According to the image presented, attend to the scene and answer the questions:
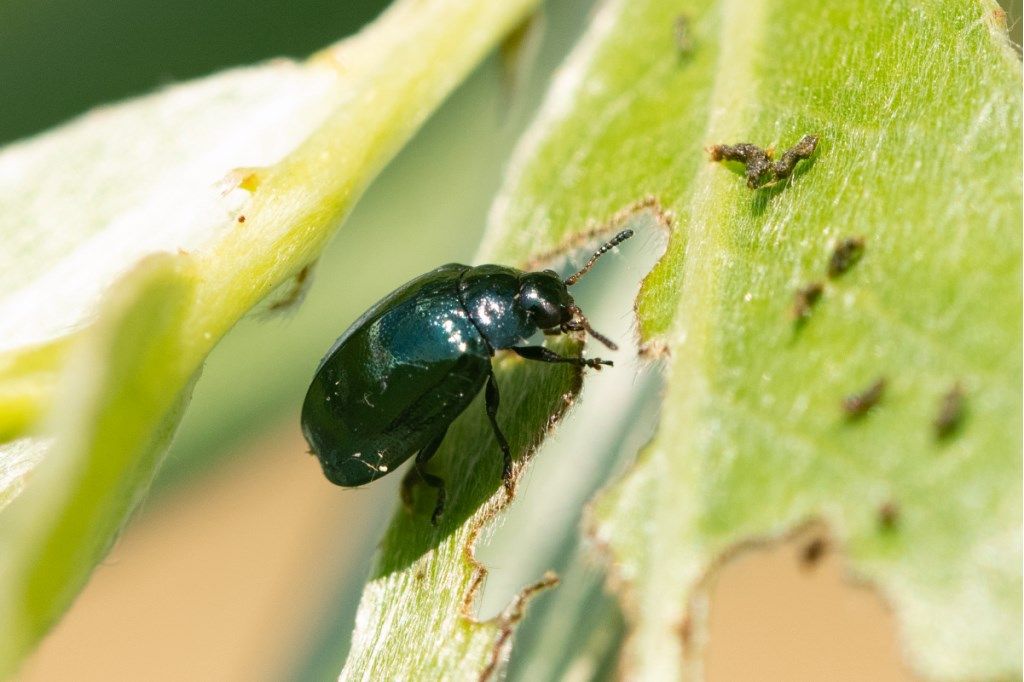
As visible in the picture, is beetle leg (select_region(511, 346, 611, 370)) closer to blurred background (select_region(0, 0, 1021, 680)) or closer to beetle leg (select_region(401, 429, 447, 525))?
blurred background (select_region(0, 0, 1021, 680))

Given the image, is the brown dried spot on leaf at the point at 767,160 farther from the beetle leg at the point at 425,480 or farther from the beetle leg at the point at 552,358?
the beetle leg at the point at 425,480

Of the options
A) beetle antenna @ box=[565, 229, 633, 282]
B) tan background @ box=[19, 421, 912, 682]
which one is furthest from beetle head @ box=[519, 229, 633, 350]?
tan background @ box=[19, 421, 912, 682]

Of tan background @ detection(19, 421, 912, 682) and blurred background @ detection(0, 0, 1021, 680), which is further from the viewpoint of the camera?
tan background @ detection(19, 421, 912, 682)

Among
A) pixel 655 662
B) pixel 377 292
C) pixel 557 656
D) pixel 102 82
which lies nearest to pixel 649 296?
pixel 655 662

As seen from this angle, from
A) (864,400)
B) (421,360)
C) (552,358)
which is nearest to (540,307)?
(552,358)

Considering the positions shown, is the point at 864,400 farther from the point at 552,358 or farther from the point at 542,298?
the point at 542,298

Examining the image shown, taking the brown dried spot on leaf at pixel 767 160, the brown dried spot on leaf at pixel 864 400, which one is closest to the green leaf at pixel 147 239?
the brown dried spot on leaf at pixel 767 160
